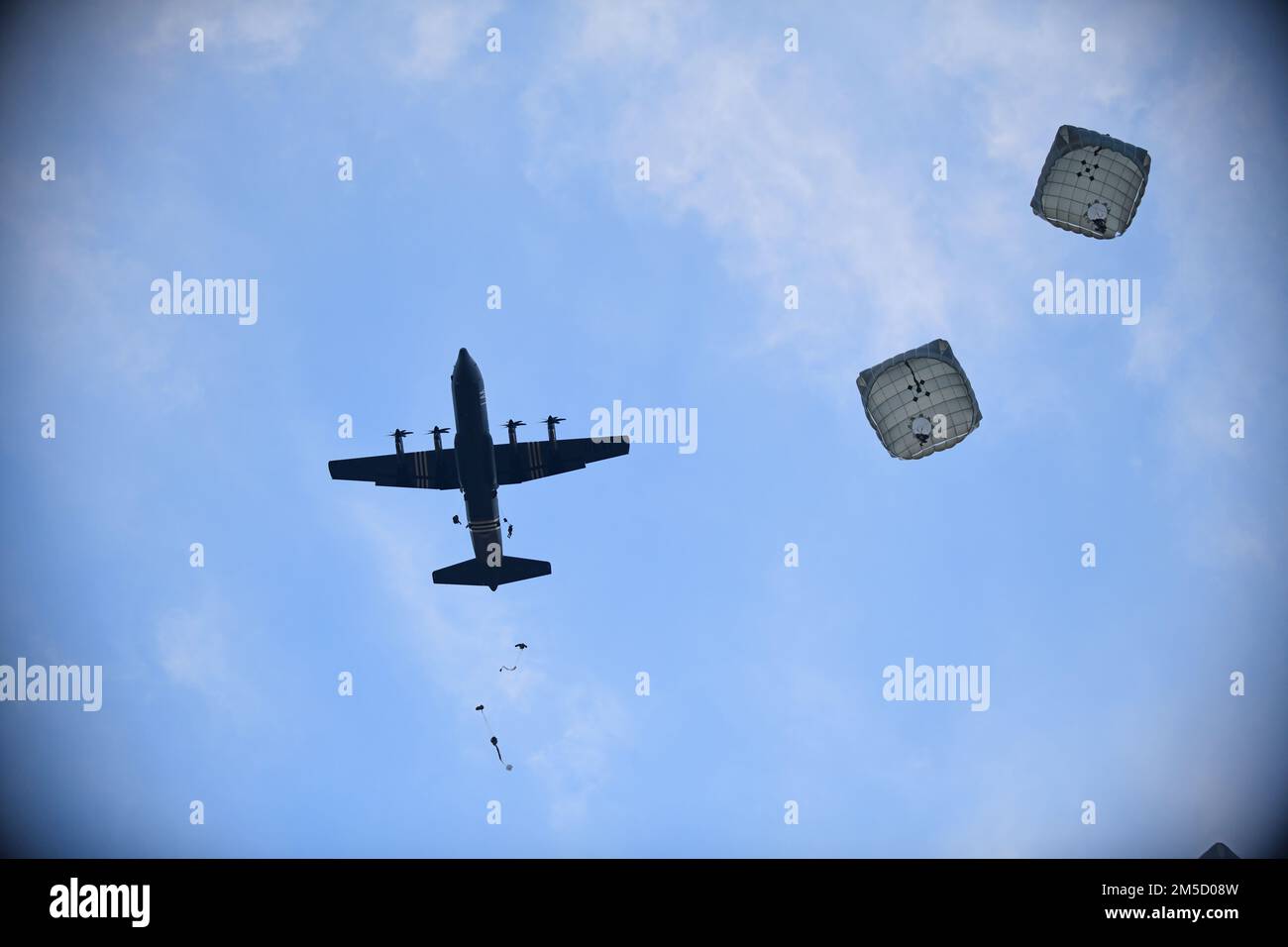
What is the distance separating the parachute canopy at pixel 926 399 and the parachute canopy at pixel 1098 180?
25.5 ft

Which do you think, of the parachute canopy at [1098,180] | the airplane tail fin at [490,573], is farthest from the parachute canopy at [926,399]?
the airplane tail fin at [490,573]

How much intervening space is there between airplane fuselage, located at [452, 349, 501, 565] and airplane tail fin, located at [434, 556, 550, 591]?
0.88 metres

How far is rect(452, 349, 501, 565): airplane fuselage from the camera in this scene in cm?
5134

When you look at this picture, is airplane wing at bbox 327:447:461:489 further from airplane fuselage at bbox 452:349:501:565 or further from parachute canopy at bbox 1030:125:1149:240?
parachute canopy at bbox 1030:125:1149:240

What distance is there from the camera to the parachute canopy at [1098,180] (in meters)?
44.1

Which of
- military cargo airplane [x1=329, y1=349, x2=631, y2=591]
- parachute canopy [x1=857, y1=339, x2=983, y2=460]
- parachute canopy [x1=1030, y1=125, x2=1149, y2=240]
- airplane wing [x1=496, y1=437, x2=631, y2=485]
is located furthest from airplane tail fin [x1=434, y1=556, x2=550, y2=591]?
parachute canopy [x1=1030, y1=125, x2=1149, y2=240]

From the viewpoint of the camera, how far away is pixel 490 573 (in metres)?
58.3

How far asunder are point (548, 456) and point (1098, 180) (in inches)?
1136

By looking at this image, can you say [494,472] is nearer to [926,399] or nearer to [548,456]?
[548,456]

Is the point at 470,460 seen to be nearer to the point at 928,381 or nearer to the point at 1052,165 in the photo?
the point at 928,381
